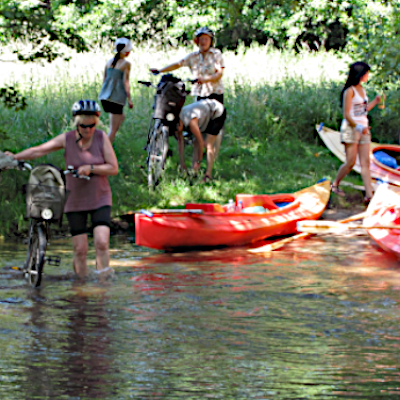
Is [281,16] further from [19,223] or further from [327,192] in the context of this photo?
[19,223]

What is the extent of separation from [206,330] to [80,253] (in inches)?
81.4

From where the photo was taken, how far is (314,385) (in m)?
4.78

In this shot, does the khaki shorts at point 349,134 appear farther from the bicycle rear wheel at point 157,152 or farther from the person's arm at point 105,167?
the person's arm at point 105,167

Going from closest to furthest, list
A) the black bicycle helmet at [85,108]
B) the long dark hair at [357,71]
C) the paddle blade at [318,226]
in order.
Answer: the black bicycle helmet at [85,108] < the paddle blade at [318,226] < the long dark hair at [357,71]

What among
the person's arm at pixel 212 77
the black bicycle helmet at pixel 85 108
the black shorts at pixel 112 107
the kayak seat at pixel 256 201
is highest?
the person's arm at pixel 212 77

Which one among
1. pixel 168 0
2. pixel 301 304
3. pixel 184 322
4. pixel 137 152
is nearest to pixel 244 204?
pixel 137 152

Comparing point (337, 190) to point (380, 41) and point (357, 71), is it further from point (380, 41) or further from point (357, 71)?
point (380, 41)

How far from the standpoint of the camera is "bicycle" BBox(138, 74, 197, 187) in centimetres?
1235

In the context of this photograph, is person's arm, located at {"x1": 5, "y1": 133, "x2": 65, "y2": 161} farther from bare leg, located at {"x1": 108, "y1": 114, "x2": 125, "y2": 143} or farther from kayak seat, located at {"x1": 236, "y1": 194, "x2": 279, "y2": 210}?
bare leg, located at {"x1": 108, "y1": 114, "x2": 125, "y2": 143}

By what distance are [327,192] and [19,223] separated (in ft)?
16.7

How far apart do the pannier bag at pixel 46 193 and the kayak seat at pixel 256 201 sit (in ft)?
15.5

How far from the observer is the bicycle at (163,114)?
1235cm

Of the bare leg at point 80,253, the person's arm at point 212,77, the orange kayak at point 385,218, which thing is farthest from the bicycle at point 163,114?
the bare leg at point 80,253

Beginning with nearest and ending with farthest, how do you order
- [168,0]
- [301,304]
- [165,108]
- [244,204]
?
1. [301,304]
2. [244,204]
3. [165,108]
4. [168,0]
